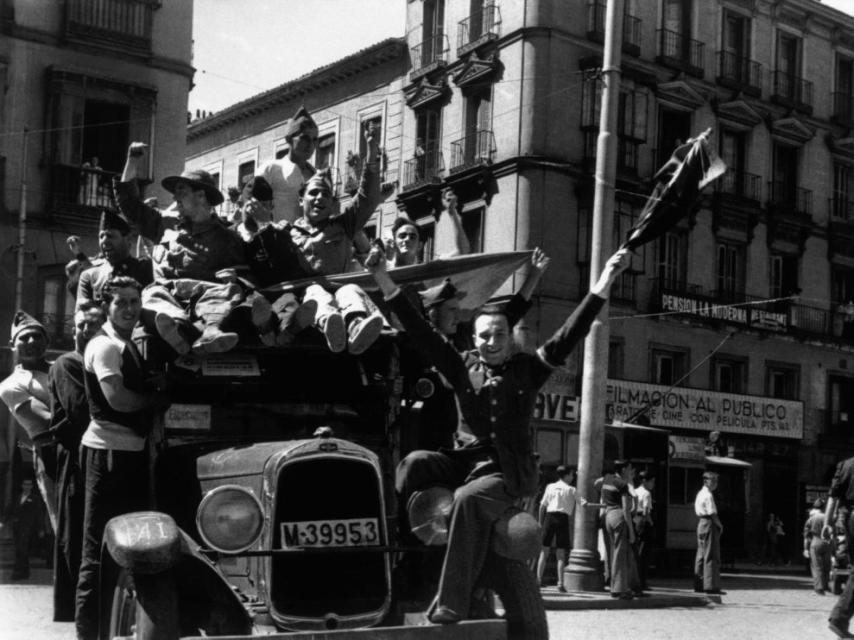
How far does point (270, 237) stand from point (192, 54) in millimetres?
18271

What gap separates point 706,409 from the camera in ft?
113

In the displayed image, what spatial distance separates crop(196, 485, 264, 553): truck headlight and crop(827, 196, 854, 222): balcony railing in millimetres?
35998

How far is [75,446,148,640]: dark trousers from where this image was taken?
7.34m

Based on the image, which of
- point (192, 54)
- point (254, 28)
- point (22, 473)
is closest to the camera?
point (254, 28)

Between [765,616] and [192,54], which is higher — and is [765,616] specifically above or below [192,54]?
below

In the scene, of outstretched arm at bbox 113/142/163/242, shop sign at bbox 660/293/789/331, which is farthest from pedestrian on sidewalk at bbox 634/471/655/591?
shop sign at bbox 660/293/789/331

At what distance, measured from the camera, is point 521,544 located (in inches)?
255

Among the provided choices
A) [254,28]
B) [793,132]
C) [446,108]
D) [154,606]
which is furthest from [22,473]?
[793,132]

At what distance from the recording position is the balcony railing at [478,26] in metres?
32.6

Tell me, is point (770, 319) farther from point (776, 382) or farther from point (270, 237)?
point (270, 237)

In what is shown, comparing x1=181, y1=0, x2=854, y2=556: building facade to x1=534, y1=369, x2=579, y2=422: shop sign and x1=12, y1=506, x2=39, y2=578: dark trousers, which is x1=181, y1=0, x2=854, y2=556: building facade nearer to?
x1=534, y1=369, x2=579, y2=422: shop sign

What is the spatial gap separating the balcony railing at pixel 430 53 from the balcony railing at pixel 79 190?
461 inches

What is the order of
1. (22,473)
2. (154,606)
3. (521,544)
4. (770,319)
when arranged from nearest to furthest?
(154,606) → (521,544) → (22,473) → (770,319)

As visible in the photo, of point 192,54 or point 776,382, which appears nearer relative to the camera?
point 192,54
